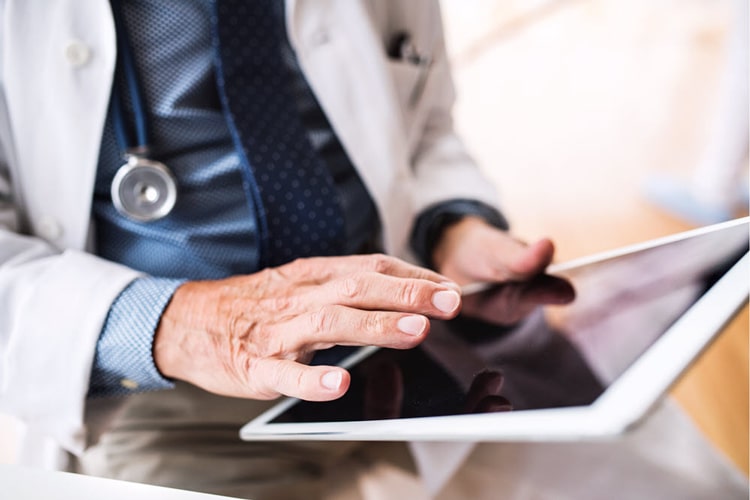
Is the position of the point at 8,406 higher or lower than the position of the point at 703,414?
higher

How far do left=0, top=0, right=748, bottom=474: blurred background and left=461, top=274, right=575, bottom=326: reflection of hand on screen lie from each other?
0.22 m

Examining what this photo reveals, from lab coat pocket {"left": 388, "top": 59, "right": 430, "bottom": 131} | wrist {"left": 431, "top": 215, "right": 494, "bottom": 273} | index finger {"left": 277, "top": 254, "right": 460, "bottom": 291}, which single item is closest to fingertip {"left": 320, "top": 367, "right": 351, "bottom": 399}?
index finger {"left": 277, "top": 254, "right": 460, "bottom": 291}

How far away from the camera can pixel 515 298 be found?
2.01 ft

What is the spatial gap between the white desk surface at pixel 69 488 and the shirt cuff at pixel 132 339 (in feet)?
0.50

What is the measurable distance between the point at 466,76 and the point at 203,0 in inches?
73.9

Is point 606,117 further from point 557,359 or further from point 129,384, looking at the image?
point 129,384

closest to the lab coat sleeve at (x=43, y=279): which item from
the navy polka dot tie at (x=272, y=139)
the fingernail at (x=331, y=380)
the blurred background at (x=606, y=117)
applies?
the navy polka dot tie at (x=272, y=139)

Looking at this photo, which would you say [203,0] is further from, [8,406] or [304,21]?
[8,406]

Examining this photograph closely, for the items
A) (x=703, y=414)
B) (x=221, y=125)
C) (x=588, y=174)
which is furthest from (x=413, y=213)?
(x=588, y=174)

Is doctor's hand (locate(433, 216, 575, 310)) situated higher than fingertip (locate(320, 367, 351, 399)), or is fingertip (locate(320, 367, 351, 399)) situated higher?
fingertip (locate(320, 367, 351, 399))

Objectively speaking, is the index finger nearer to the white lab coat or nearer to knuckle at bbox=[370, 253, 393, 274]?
knuckle at bbox=[370, 253, 393, 274]

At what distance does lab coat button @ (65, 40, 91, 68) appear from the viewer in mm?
597

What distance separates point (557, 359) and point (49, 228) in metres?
0.50

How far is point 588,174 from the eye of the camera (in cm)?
175
